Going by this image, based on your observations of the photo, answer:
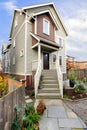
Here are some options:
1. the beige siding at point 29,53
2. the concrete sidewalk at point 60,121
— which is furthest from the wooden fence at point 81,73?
the concrete sidewalk at point 60,121

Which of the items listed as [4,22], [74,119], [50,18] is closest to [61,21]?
[50,18]

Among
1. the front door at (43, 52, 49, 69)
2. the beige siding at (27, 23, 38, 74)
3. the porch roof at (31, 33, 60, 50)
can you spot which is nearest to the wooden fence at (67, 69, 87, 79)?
the front door at (43, 52, 49, 69)

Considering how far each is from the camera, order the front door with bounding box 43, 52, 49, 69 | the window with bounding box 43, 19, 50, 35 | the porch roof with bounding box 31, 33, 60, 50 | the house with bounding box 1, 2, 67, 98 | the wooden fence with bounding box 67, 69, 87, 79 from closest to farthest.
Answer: the house with bounding box 1, 2, 67, 98 < the porch roof with bounding box 31, 33, 60, 50 < the window with bounding box 43, 19, 50, 35 < the front door with bounding box 43, 52, 49, 69 < the wooden fence with bounding box 67, 69, 87, 79

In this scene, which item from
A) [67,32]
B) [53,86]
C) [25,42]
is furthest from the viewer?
[67,32]

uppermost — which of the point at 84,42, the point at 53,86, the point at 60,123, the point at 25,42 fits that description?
the point at 84,42

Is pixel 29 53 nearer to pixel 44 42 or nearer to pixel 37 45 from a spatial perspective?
pixel 37 45

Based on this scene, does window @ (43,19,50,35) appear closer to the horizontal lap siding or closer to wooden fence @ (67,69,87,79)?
the horizontal lap siding

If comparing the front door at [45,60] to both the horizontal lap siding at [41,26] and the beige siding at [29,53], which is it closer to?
the horizontal lap siding at [41,26]

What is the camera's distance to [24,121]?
4727mm

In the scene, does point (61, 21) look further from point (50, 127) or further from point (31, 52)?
point (50, 127)

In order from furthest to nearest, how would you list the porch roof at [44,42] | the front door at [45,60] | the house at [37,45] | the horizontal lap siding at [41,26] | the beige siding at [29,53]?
the front door at [45,60] → the horizontal lap siding at [41,26] → the beige siding at [29,53] → the porch roof at [44,42] → the house at [37,45]

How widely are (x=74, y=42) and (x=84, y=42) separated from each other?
→ 250cm

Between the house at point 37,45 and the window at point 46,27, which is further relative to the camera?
the window at point 46,27

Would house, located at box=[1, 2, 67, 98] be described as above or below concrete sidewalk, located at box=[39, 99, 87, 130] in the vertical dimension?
above
